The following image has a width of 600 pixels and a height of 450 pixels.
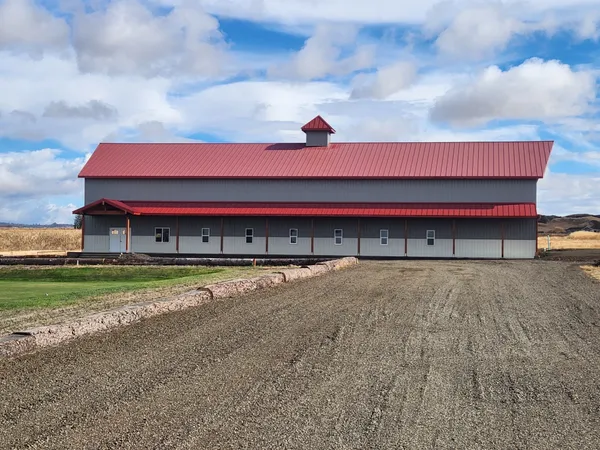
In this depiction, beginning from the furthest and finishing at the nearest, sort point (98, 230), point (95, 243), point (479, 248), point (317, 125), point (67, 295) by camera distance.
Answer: point (317, 125), point (98, 230), point (95, 243), point (479, 248), point (67, 295)

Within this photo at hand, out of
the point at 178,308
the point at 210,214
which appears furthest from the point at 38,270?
the point at 178,308

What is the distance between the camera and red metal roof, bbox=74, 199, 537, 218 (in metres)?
46.4

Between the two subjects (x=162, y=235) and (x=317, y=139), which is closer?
(x=162, y=235)

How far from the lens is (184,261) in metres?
36.8

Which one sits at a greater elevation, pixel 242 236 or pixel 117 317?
pixel 242 236

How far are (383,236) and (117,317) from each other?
36543mm

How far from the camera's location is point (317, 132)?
5481 centimetres

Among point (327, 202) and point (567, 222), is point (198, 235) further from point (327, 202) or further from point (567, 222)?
point (567, 222)

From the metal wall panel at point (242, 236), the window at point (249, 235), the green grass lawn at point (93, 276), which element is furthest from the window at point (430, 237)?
the green grass lawn at point (93, 276)

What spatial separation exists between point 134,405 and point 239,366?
214cm

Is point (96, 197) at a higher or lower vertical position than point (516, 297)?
higher

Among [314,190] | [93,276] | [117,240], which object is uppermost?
[314,190]

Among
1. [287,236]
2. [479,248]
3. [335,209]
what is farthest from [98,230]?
[479,248]

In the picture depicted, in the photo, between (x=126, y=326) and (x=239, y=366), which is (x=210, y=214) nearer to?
(x=126, y=326)
